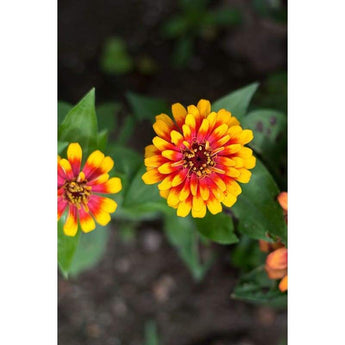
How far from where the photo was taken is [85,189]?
1055 millimetres

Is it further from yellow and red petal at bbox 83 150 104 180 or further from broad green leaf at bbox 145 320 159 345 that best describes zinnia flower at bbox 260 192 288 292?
broad green leaf at bbox 145 320 159 345

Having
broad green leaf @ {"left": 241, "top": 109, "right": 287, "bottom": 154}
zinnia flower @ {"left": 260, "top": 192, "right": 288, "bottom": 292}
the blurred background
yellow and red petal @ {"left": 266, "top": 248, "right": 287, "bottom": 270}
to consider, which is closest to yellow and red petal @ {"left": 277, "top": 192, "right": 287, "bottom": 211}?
zinnia flower @ {"left": 260, "top": 192, "right": 288, "bottom": 292}

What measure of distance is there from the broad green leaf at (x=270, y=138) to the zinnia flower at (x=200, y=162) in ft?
1.19

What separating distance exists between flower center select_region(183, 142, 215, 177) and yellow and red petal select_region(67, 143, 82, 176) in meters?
0.24

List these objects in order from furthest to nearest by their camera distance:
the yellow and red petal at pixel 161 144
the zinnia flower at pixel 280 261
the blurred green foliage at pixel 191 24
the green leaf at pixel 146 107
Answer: the blurred green foliage at pixel 191 24, the green leaf at pixel 146 107, the zinnia flower at pixel 280 261, the yellow and red petal at pixel 161 144

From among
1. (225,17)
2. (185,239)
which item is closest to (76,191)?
(185,239)

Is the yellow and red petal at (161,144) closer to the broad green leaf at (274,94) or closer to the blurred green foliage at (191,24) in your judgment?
the broad green leaf at (274,94)

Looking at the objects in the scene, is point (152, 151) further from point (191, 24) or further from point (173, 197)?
point (191, 24)

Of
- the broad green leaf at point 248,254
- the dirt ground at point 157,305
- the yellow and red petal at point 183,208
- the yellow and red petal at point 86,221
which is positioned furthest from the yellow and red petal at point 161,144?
the dirt ground at point 157,305

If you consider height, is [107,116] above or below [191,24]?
below

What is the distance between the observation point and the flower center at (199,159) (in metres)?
0.98

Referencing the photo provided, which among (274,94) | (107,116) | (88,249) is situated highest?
(274,94)

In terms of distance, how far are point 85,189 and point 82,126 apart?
0.17m

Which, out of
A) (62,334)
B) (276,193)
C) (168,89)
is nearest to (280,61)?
A: (168,89)
